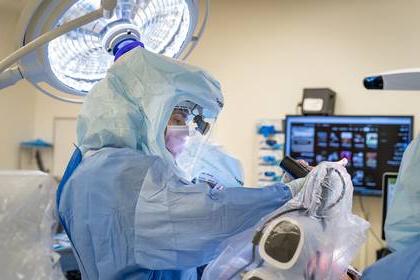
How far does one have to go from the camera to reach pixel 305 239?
0.73 meters

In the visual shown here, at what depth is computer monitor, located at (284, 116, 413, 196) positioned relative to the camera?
8.96 feet

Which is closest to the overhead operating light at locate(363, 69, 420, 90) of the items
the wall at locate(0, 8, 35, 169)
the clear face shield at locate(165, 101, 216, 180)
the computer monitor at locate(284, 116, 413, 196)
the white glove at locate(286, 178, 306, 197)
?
Answer: the white glove at locate(286, 178, 306, 197)

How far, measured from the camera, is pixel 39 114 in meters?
3.94

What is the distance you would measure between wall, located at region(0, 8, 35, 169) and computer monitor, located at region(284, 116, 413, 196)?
217 cm

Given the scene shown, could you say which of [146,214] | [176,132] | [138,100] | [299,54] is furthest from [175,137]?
[299,54]

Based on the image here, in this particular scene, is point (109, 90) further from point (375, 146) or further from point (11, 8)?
point (11, 8)

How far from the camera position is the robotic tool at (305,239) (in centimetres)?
71

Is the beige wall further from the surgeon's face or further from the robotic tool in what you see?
the robotic tool

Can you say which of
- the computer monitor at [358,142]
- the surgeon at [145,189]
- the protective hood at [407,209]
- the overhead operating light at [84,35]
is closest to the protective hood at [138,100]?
the surgeon at [145,189]

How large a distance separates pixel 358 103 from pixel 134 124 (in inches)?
85.8

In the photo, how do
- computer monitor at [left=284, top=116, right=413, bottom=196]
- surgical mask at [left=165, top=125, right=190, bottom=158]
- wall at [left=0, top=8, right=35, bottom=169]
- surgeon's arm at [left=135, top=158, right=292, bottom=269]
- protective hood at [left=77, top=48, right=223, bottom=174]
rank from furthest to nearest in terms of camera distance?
wall at [left=0, top=8, right=35, bottom=169] < computer monitor at [left=284, top=116, right=413, bottom=196] < surgical mask at [left=165, top=125, right=190, bottom=158] < protective hood at [left=77, top=48, right=223, bottom=174] < surgeon's arm at [left=135, top=158, right=292, bottom=269]

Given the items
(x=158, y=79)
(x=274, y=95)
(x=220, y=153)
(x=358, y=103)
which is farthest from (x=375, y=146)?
(x=158, y=79)

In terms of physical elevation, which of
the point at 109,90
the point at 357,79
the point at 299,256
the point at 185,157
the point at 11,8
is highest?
the point at 11,8

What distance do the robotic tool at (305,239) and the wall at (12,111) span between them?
319cm
